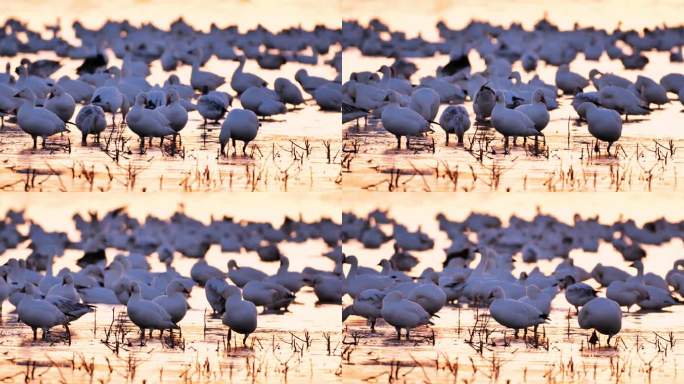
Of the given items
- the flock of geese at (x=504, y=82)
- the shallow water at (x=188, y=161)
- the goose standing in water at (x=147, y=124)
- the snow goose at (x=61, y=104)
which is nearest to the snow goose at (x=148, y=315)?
the shallow water at (x=188, y=161)

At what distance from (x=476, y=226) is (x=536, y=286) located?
1.47 meters

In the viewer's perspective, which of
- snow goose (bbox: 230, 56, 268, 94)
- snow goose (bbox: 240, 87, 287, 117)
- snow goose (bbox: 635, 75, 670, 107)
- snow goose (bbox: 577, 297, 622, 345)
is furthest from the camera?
snow goose (bbox: 230, 56, 268, 94)

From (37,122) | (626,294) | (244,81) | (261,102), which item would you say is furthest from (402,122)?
(37,122)

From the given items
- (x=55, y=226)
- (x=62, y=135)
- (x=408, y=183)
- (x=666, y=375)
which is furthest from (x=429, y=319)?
(x=55, y=226)

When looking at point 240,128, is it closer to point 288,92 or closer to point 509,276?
point 288,92

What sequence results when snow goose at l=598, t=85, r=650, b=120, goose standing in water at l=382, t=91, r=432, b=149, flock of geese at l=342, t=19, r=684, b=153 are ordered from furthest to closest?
snow goose at l=598, t=85, r=650, b=120, flock of geese at l=342, t=19, r=684, b=153, goose standing in water at l=382, t=91, r=432, b=149

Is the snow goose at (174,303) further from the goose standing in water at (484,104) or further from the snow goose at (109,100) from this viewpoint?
the goose standing in water at (484,104)

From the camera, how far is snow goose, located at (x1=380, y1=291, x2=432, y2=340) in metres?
6.84

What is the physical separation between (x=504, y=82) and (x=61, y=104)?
1987 mm

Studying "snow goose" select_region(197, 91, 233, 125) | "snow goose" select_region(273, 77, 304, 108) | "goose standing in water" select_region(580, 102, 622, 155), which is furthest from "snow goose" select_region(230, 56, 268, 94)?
"goose standing in water" select_region(580, 102, 622, 155)

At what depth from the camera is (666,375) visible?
6531mm

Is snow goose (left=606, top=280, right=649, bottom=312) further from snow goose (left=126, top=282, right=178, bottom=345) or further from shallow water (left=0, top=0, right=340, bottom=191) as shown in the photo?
snow goose (left=126, top=282, right=178, bottom=345)

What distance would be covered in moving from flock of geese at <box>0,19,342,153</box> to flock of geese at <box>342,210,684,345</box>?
29.8 inches

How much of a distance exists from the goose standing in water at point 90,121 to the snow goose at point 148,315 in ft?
2.45
